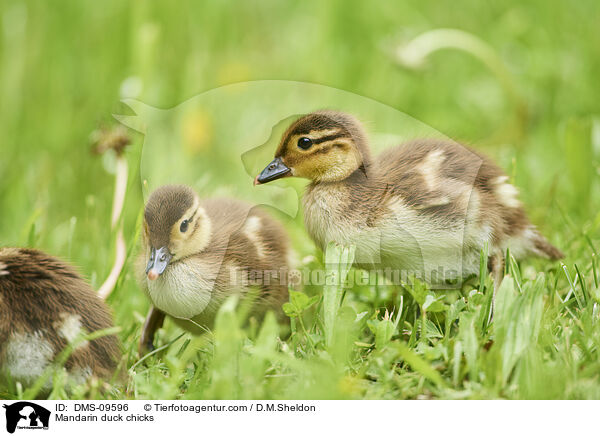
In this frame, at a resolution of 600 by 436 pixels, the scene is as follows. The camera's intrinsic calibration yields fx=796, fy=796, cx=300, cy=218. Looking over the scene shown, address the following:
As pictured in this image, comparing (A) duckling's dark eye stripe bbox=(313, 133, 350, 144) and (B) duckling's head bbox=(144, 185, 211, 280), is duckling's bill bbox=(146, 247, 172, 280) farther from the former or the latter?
(A) duckling's dark eye stripe bbox=(313, 133, 350, 144)

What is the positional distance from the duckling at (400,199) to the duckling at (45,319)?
604 millimetres

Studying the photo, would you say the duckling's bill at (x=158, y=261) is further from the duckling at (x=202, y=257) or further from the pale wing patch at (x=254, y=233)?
the pale wing patch at (x=254, y=233)

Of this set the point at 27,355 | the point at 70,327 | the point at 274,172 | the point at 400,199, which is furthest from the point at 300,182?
the point at 27,355

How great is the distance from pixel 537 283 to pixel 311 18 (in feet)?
12.9

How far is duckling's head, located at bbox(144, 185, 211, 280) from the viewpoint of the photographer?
2246 millimetres

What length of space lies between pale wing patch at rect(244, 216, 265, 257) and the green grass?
0.09m

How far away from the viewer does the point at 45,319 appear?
2105 mm

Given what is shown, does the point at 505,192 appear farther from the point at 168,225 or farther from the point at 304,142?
the point at 168,225

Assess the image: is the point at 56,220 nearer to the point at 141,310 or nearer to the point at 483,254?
the point at 141,310

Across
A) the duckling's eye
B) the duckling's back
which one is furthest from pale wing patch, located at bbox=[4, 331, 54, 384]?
the duckling's eye

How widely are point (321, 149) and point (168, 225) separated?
0.50 m

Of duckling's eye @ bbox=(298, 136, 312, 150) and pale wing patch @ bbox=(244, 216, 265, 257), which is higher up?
duckling's eye @ bbox=(298, 136, 312, 150)

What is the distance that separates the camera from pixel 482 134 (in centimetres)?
454
